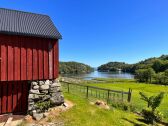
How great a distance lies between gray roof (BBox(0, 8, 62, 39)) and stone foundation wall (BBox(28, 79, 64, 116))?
2783 millimetres

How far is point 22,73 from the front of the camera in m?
11.3

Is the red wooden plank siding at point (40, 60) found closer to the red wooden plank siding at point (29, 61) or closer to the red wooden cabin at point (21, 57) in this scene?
the red wooden cabin at point (21, 57)

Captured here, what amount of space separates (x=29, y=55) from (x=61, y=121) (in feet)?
13.3

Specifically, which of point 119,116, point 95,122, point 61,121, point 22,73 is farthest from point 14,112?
point 119,116

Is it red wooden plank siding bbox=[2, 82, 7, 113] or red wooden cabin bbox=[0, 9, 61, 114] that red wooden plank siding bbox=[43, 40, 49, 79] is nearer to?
red wooden cabin bbox=[0, 9, 61, 114]

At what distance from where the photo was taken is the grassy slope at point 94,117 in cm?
1047

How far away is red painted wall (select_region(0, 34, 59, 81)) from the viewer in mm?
10906

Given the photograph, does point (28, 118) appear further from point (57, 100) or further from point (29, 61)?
point (29, 61)

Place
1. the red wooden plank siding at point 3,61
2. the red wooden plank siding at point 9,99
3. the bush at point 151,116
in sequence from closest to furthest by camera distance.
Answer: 1. the red wooden plank siding at point 3,61
2. the red wooden plank siding at point 9,99
3. the bush at point 151,116

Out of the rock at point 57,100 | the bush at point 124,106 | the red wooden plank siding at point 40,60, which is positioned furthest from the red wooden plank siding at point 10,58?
the bush at point 124,106

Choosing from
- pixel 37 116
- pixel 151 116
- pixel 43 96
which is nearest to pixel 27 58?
pixel 43 96

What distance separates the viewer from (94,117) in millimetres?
11141

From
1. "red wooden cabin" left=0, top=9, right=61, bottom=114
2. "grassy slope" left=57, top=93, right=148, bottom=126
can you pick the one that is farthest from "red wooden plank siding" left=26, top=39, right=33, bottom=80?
Answer: "grassy slope" left=57, top=93, right=148, bottom=126

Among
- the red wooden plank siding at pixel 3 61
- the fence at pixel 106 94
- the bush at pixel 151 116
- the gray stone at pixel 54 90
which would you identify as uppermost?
the red wooden plank siding at pixel 3 61
